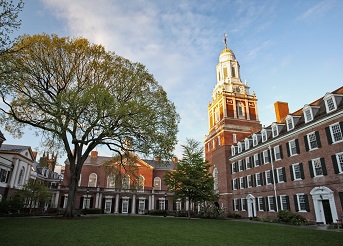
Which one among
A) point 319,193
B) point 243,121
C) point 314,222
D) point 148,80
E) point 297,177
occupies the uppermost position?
point 243,121

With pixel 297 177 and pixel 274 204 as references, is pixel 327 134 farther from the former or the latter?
pixel 274 204

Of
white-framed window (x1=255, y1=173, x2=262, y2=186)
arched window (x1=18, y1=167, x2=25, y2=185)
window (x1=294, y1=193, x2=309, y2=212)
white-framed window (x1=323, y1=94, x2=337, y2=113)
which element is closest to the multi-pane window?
white-framed window (x1=255, y1=173, x2=262, y2=186)

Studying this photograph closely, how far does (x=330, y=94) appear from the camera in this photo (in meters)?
21.0

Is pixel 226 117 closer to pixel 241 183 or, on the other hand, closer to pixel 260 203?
pixel 241 183

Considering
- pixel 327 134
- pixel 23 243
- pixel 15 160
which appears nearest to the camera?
pixel 23 243

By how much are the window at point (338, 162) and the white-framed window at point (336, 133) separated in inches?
49.8

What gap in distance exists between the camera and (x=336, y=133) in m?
20.1

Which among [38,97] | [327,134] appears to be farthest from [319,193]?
[38,97]

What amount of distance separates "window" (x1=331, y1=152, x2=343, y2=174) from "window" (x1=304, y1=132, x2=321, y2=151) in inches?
76.2

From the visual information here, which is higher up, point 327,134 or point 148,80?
point 148,80

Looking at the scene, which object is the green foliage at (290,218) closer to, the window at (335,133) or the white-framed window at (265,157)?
the white-framed window at (265,157)

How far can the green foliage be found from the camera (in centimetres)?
2151

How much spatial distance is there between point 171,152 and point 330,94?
15.4m

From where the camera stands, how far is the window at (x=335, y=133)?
19625mm
